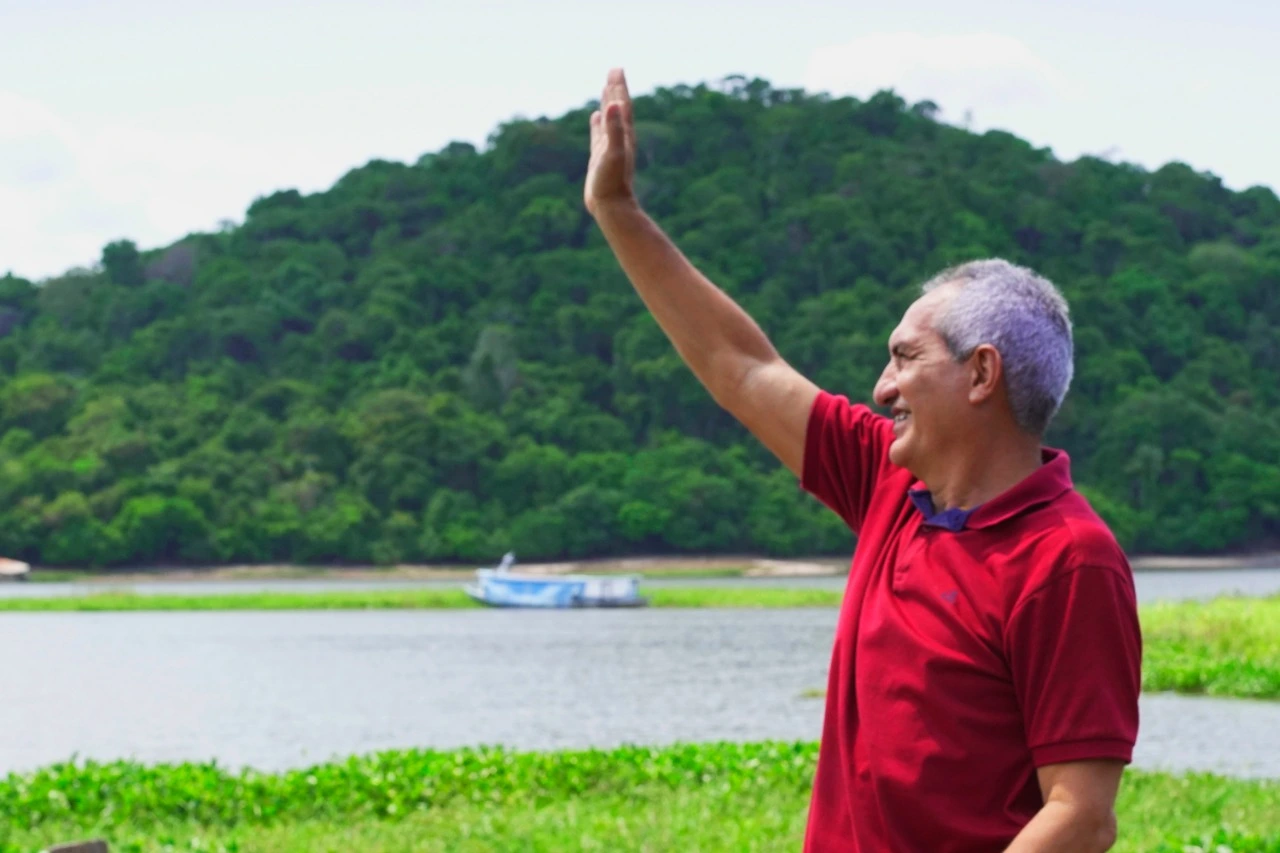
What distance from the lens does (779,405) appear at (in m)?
2.88

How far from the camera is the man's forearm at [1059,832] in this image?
2.29 metres

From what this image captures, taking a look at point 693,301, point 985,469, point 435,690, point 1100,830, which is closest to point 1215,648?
point 435,690

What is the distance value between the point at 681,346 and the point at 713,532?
72.3 meters

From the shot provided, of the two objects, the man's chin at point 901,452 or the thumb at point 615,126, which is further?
the thumb at point 615,126

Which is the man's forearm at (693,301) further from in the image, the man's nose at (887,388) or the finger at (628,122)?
the man's nose at (887,388)

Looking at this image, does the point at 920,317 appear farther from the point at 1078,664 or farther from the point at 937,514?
the point at 1078,664

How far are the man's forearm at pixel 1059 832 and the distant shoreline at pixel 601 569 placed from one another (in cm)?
7035

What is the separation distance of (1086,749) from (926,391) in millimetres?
557

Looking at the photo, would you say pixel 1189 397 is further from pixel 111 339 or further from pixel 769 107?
pixel 111 339

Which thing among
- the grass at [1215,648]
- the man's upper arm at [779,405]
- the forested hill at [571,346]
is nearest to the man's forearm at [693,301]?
the man's upper arm at [779,405]

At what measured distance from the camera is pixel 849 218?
92.8m

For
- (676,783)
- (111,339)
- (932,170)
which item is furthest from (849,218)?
(676,783)

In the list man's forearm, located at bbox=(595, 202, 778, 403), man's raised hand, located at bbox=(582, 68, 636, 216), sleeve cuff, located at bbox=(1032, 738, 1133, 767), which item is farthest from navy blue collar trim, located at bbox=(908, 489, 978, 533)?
man's raised hand, located at bbox=(582, 68, 636, 216)

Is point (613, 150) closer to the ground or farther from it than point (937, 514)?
farther from it
